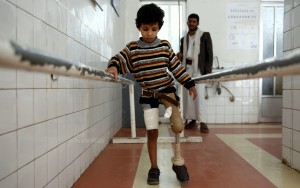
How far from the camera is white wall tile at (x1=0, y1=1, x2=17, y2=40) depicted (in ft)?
3.31

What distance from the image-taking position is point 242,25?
4656 millimetres

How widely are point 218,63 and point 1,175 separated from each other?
4.04 m

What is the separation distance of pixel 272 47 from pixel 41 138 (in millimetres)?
4354

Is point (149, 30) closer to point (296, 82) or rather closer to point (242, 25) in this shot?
point (296, 82)

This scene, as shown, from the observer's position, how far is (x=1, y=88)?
1005mm

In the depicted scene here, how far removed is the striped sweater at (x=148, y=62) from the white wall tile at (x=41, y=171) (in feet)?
2.23

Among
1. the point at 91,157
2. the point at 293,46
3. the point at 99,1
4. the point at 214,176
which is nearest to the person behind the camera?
the point at 214,176

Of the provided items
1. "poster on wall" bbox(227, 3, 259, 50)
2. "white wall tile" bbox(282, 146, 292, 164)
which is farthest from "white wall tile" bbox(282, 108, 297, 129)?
"poster on wall" bbox(227, 3, 259, 50)

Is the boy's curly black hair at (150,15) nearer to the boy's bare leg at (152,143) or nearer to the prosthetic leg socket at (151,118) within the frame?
the prosthetic leg socket at (151,118)

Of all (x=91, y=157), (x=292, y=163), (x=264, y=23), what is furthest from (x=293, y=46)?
(x=264, y=23)

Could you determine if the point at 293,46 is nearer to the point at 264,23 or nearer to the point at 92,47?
the point at 92,47

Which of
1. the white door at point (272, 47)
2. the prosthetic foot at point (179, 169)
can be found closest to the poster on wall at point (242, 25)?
the white door at point (272, 47)

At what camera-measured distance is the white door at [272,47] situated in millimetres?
4734

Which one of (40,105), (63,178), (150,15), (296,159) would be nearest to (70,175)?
(63,178)
